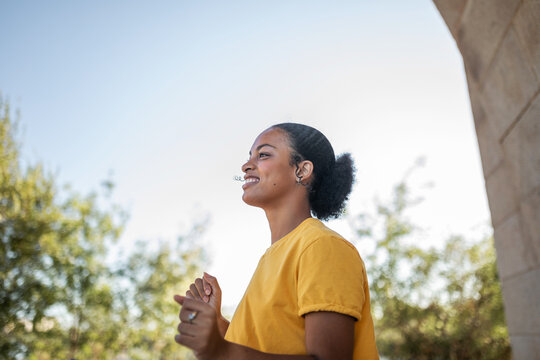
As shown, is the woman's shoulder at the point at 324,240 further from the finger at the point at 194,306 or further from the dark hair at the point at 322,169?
the dark hair at the point at 322,169

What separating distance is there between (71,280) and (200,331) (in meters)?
12.6

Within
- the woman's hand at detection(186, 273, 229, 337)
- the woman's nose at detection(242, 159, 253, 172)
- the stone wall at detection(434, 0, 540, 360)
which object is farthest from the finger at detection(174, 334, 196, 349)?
the stone wall at detection(434, 0, 540, 360)

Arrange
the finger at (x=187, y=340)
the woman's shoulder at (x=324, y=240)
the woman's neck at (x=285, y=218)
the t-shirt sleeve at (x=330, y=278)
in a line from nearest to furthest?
the finger at (x=187, y=340)
the t-shirt sleeve at (x=330, y=278)
the woman's shoulder at (x=324, y=240)
the woman's neck at (x=285, y=218)

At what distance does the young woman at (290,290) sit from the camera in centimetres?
110

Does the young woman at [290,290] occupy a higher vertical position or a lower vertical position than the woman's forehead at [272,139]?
lower

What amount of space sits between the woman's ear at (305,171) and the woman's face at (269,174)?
0.03 metres

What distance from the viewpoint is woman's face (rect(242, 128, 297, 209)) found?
1.79 meters

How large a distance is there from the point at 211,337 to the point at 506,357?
43.6 ft

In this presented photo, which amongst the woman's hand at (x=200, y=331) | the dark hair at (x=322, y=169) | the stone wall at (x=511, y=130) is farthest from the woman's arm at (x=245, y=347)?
the stone wall at (x=511, y=130)

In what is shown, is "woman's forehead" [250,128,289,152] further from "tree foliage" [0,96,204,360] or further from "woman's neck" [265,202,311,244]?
"tree foliage" [0,96,204,360]

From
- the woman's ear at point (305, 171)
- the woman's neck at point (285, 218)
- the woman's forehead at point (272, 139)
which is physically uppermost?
the woman's forehead at point (272, 139)

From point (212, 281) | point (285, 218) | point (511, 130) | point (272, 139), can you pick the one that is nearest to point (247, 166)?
point (272, 139)

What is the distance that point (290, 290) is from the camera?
1.34m

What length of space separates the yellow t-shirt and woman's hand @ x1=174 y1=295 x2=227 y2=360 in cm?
25
